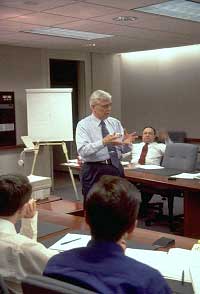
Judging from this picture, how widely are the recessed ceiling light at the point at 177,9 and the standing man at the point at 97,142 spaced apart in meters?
1.33

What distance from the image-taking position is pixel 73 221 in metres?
2.60

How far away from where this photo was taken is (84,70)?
8.25m

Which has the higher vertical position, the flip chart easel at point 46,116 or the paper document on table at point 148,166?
the flip chart easel at point 46,116

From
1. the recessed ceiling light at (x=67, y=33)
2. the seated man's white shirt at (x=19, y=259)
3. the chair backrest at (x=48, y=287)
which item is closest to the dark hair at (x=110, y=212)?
the chair backrest at (x=48, y=287)

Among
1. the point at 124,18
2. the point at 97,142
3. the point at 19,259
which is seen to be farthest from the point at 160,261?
the point at 124,18

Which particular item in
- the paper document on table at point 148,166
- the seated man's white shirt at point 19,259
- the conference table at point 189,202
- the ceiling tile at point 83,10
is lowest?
the conference table at point 189,202

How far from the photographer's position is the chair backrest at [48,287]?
1106 millimetres

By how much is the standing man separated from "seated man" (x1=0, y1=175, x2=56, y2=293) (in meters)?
1.62

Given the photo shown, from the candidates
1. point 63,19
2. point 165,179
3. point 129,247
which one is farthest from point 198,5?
point 129,247

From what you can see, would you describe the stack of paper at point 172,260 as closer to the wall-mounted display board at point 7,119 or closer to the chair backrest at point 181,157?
the chair backrest at point 181,157

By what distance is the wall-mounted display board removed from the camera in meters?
7.09

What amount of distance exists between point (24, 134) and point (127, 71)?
2.68 metres

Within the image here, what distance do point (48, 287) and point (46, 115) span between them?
598 centimetres

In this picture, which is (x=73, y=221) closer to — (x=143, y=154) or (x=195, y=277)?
(x=195, y=277)
